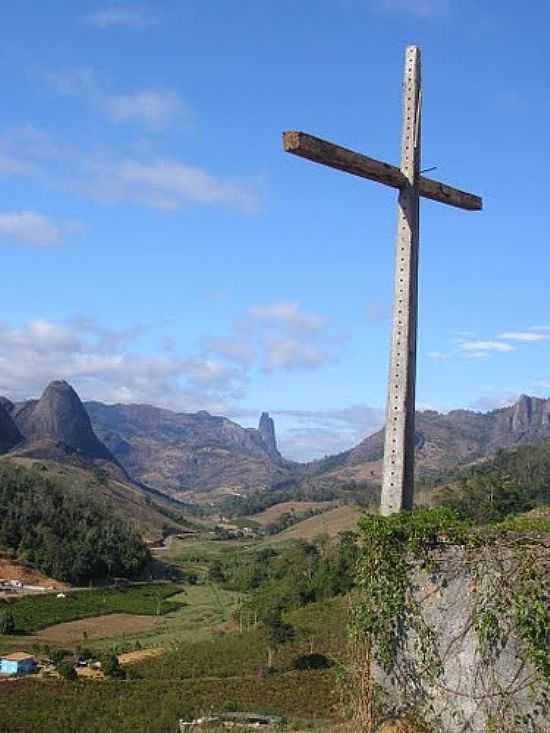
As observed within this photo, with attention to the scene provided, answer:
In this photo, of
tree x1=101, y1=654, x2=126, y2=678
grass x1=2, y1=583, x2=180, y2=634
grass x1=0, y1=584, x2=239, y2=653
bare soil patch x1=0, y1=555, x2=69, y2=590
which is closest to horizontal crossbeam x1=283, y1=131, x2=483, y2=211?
tree x1=101, y1=654, x2=126, y2=678

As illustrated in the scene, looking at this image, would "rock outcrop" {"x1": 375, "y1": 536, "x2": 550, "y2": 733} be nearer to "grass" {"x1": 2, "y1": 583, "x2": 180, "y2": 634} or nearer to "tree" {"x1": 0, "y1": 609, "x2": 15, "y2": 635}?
"tree" {"x1": 0, "y1": 609, "x2": 15, "y2": 635}

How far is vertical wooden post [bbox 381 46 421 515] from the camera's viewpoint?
6.36 m

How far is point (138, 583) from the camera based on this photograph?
81625mm

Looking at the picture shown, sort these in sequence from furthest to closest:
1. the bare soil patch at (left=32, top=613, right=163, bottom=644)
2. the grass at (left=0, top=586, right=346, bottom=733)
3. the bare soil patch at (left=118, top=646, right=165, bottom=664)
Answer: the bare soil patch at (left=32, top=613, right=163, bottom=644) → the bare soil patch at (left=118, top=646, right=165, bottom=664) → the grass at (left=0, top=586, right=346, bottom=733)

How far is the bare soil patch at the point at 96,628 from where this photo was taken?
55.3m

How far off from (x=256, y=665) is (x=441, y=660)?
38.9 metres

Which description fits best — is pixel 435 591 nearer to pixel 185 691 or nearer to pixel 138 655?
pixel 185 691

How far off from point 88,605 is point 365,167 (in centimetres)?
6682

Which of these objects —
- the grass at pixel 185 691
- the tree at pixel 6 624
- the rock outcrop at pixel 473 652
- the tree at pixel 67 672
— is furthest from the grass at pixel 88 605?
the rock outcrop at pixel 473 652

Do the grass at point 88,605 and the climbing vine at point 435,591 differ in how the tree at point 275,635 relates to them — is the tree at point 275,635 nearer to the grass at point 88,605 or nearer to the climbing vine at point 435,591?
the grass at point 88,605

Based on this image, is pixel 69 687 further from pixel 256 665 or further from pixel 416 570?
pixel 416 570

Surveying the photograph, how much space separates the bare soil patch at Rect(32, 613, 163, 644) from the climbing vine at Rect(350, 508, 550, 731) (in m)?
52.2

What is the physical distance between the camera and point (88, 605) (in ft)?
221

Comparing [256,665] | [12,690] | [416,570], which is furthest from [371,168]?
[256,665]
